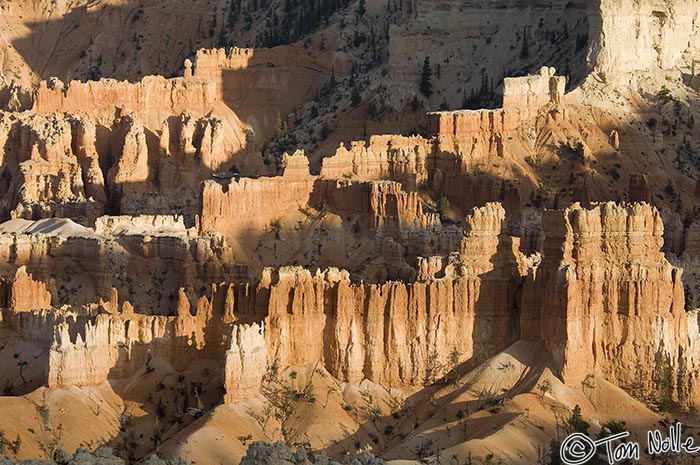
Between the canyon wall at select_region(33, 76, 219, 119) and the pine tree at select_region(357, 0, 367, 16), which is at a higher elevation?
the pine tree at select_region(357, 0, 367, 16)

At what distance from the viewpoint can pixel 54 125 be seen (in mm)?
155375

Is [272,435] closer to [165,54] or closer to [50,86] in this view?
[50,86]

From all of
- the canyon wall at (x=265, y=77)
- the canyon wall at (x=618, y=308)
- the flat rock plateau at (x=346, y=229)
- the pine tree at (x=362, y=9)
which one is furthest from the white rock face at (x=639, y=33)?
the canyon wall at (x=618, y=308)

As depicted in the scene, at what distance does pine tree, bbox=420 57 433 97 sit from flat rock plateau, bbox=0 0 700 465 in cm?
41

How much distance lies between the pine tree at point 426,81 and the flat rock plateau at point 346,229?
407 millimetres

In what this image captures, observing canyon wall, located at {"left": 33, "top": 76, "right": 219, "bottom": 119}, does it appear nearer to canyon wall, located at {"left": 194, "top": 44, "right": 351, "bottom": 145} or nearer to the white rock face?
canyon wall, located at {"left": 194, "top": 44, "right": 351, "bottom": 145}

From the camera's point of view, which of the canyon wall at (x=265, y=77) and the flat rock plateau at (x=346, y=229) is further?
the canyon wall at (x=265, y=77)

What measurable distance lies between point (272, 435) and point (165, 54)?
90.7m

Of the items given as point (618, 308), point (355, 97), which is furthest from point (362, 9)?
point (618, 308)

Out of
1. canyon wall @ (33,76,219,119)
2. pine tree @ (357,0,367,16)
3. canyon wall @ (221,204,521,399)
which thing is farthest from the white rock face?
canyon wall @ (221,204,521,399)

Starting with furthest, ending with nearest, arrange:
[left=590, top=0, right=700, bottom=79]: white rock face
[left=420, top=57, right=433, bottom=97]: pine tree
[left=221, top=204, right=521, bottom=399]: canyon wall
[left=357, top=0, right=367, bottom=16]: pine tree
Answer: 1. [left=357, top=0, right=367, bottom=16]: pine tree
2. [left=420, top=57, right=433, bottom=97]: pine tree
3. [left=590, top=0, right=700, bottom=79]: white rock face
4. [left=221, top=204, right=521, bottom=399]: canyon wall

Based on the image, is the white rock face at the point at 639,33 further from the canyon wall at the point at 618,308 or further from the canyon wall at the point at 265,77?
the canyon wall at the point at 618,308

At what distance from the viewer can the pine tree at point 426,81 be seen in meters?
156

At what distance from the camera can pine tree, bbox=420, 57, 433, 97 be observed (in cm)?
15638
